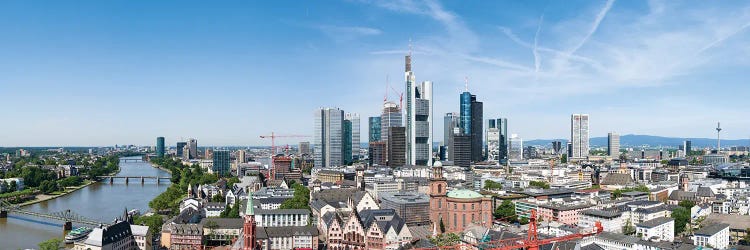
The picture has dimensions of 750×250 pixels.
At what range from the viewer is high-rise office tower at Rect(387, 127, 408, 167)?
86.1 meters

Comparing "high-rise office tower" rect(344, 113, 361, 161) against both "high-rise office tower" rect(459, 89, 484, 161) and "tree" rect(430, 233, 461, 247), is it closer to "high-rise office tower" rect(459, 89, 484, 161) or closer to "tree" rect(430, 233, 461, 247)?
"high-rise office tower" rect(459, 89, 484, 161)

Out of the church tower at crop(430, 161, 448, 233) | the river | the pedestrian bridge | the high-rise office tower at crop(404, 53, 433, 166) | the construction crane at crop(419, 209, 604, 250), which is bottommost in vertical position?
the river

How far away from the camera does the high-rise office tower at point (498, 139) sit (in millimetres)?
123925

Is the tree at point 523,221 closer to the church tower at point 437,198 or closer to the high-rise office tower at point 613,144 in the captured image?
the church tower at point 437,198

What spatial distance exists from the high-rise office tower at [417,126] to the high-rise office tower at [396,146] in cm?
479

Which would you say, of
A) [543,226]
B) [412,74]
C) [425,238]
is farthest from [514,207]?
[412,74]

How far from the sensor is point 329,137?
320 ft

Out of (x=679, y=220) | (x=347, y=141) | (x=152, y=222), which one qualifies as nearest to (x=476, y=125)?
(x=347, y=141)

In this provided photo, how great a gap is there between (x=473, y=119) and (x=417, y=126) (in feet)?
73.2

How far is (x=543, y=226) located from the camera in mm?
33812

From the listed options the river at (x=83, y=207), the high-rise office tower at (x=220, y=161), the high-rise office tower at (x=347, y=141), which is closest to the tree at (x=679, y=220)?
the river at (x=83, y=207)

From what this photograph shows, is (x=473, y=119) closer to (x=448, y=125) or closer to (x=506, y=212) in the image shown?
(x=448, y=125)

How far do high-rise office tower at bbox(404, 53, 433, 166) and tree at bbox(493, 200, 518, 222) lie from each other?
49.0 meters

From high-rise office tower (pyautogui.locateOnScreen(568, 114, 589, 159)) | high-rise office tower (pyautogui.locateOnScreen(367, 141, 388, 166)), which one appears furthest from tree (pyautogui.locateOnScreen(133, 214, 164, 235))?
Answer: high-rise office tower (pyautogui.locateOnScreen(568, 114, 589, 159))
